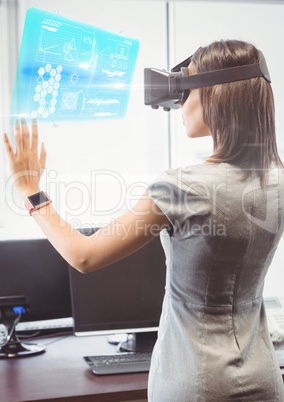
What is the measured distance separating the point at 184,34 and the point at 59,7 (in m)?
0.52

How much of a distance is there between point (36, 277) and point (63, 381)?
1.58 ft

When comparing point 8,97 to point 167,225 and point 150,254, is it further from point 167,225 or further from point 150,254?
point 167,225

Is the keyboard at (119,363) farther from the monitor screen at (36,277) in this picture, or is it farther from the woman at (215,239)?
the woman at (215,239)

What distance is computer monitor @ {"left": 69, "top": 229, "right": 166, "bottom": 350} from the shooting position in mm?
1893

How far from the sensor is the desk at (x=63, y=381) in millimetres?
1483

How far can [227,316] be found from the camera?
1.16 m

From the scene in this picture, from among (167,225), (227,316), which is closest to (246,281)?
(227,316)

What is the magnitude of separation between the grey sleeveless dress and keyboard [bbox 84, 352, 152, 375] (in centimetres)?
50

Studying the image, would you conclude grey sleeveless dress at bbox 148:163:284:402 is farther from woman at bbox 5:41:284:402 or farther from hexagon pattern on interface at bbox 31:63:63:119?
hexagon pattern on interface at bbox 31:63:63:119

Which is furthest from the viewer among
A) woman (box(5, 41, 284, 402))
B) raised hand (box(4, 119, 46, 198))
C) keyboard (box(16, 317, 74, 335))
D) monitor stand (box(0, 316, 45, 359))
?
keyboard (box(16, 317, 74, 335))

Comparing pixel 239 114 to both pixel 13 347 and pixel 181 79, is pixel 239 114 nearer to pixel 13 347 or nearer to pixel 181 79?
pixel 181 79

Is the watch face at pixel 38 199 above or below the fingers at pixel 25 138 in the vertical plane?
below

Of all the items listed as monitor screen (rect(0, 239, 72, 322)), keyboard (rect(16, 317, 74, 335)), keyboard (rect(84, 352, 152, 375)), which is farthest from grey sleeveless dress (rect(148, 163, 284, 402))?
keyboard (rect(16, 317, 74, 335))

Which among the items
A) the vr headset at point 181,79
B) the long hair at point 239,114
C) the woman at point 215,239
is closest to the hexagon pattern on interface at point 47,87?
the vr headset at point 181,79
